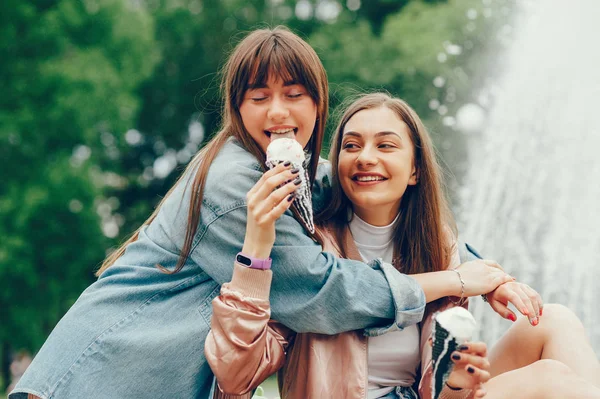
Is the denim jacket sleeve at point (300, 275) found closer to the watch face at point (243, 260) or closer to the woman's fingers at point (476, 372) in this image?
the watch face at point (243, 260)

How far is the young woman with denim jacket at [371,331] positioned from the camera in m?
2.41

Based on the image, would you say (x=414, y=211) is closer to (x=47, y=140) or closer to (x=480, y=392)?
(x=480, y=392)

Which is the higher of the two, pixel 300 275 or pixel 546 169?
pixel 300 275

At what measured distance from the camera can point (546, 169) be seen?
9.42 metres

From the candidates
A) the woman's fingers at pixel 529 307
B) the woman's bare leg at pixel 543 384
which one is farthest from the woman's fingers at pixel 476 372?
the woman's fingers at pixel 529 307

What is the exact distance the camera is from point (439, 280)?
279 centimetres

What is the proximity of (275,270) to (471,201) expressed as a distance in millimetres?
6630

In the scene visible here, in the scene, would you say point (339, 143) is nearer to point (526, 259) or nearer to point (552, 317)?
point (552, 317)

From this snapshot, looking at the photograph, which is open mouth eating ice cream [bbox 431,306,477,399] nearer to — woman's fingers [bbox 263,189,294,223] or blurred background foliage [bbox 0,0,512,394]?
woman's fingers [bbox 263,189,294,223]

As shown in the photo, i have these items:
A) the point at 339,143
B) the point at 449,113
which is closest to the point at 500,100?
the point at 449,113

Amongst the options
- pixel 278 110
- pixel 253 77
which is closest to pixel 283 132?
pixel 278 110

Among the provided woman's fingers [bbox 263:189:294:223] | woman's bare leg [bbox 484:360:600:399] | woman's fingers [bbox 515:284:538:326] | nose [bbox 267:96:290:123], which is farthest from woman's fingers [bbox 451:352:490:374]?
nose [bbox 267:96:290:123]

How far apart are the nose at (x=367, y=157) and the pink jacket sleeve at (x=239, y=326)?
71cm

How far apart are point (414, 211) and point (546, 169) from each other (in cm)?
679
